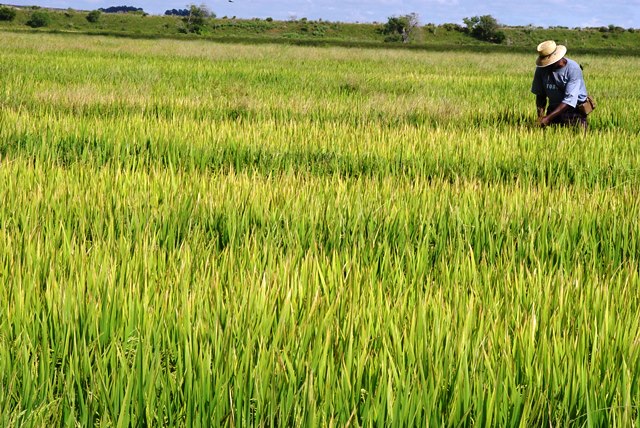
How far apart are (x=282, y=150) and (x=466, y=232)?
8.11 feet

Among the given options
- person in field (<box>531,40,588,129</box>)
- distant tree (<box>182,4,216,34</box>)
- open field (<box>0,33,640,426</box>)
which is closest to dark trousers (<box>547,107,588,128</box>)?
person in field (<box>531,40,588,129</box>)

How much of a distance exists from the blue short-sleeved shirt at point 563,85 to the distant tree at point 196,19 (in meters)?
77.9

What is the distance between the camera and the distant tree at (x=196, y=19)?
8500 centimetres

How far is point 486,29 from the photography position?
299 ft

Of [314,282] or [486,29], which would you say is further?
[486,29]

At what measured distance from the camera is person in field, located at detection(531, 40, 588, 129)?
7125mm

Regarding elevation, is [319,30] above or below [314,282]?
above

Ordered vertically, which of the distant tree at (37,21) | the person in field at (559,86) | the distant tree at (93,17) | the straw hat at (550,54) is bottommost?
the person in field at (559,86)

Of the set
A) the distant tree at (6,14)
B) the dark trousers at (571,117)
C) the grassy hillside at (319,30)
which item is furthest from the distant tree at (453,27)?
the dark trousers at (571,117)

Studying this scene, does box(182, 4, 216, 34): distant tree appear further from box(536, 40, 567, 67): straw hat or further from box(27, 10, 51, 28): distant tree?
box(536, 40, 567, 67): straw hat

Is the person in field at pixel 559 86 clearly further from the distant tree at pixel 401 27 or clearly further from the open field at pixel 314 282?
the distant tree at pixel 401 27

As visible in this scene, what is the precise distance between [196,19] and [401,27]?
26.5 m

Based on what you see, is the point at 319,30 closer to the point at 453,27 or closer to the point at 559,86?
the point at 453,27

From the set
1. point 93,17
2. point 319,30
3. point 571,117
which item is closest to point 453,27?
point 319,30
